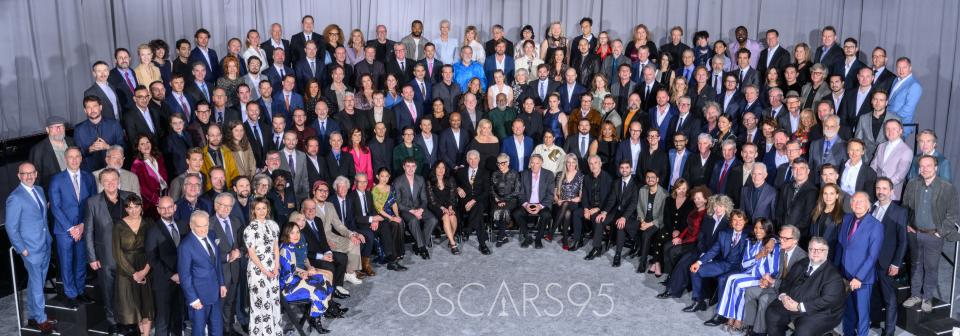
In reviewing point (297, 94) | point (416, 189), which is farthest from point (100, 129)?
point (416, 189)

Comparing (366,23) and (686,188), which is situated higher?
(366,23)

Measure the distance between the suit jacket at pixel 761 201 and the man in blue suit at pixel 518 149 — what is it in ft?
7.87

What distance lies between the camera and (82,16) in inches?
396

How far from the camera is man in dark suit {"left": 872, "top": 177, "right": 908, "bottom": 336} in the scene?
6812mm

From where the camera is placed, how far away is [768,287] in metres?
6.86

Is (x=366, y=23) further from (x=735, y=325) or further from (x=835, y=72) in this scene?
(x=735, y=325)

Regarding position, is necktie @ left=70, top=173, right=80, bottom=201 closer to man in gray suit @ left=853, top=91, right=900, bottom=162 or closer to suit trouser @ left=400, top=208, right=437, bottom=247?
suit trouser @ left=400, top=208, right=437, bottom=247

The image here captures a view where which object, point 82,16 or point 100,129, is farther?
point 82,16

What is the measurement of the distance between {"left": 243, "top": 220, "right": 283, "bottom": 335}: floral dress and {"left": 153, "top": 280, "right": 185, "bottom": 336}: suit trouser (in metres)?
0.57

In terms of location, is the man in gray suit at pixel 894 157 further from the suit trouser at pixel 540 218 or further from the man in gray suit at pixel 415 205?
the man in gray suit at pixel 415 205

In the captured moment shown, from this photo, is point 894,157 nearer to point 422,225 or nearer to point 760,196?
point 760,196

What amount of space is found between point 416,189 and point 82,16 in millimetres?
4493

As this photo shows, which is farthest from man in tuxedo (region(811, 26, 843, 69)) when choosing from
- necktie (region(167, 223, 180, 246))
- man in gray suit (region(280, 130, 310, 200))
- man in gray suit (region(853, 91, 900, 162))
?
necktie (region(167, 223, 180, 246))

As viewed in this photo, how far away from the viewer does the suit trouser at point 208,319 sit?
626 cm
